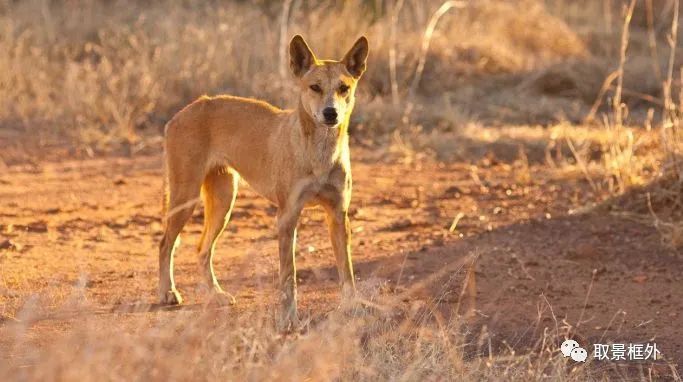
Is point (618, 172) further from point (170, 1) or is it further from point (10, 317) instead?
point (170, 1)

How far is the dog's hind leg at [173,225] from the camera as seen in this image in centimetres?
744

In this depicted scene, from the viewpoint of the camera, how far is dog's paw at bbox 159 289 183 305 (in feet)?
24.3

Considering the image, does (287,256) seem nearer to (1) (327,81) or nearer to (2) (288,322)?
(2) (288,322)

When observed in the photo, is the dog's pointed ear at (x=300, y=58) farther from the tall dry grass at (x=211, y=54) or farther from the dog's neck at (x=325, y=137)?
the tall dry grass at (x=211, y=54)

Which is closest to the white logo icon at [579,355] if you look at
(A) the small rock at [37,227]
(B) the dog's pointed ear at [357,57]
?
(B) the dog's pointed ear at [357,57]

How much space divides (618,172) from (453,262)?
234 centimetres

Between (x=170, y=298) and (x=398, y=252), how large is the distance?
2.09 meters

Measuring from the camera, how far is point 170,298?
7406 mm

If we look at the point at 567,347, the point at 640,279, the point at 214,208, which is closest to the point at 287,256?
the point at 214,208

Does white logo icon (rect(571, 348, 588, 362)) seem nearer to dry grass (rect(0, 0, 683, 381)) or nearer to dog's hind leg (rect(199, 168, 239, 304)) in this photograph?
dry grass (rect(0, 0, 683, 381))

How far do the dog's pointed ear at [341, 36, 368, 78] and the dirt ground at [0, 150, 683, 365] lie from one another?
4.22 feet

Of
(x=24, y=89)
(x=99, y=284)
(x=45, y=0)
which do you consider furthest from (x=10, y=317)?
(x=45, y=0)

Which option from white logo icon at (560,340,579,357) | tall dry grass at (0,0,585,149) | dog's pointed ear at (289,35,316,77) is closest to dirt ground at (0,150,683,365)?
white logo icon at (560,340,579,357)

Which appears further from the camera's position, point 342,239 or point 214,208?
point 214,208
